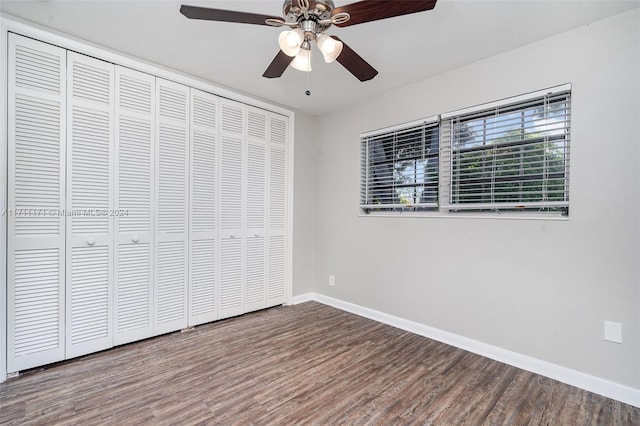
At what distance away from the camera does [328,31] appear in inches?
87.8

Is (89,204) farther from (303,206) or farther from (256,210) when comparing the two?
(303,206)

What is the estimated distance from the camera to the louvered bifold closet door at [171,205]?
2820mm

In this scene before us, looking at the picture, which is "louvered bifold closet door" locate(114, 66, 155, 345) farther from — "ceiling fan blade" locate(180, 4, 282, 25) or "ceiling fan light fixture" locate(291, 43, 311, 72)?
"ceiling fan light fixture" locate(291, 43, 311, 72)

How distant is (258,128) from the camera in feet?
11.7

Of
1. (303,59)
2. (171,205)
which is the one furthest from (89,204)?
(303,59)

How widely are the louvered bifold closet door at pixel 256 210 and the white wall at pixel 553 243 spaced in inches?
55.8

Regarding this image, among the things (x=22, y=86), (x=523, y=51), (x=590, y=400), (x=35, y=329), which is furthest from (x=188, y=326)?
(x=523, y=51)

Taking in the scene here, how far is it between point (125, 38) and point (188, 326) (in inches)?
103

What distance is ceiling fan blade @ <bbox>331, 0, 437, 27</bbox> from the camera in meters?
1.45

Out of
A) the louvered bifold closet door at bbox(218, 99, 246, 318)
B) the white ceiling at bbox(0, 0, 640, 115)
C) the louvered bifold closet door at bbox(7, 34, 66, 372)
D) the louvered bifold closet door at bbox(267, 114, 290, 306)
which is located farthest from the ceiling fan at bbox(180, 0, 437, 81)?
the louvered bifold closet door at bbox(267, 114, 290, 306)

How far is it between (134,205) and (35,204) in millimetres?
644

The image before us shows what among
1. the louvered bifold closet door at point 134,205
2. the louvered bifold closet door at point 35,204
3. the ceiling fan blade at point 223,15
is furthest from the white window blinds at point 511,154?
the louvered bifold closet door at point 35,204

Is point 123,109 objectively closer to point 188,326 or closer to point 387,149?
point 188,326

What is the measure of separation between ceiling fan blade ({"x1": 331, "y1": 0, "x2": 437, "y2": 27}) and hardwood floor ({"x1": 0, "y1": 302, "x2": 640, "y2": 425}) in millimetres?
2246
